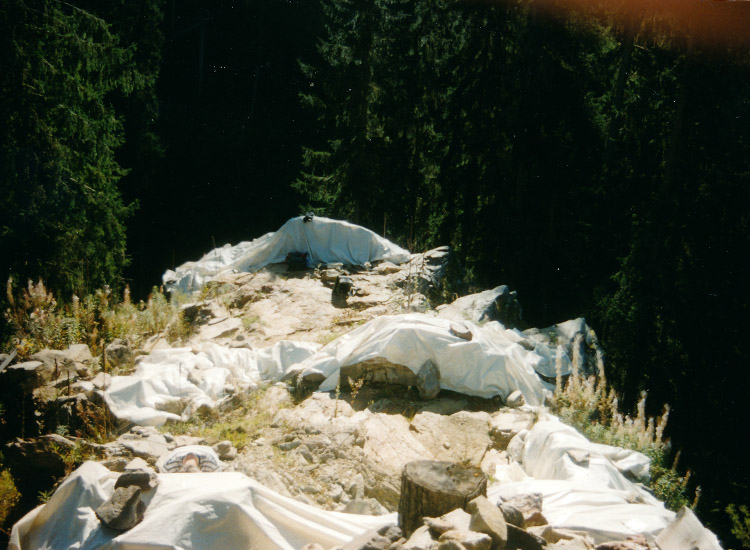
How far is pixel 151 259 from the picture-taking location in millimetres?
19688

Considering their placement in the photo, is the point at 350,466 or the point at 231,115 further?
the point at 231,115

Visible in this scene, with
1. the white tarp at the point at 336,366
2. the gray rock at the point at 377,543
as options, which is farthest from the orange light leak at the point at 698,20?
the gray rock at the point at 377,543

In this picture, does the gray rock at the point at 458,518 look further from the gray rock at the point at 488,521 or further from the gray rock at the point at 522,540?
the gray rock at the point at 522,540

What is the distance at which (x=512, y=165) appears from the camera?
1230 cm

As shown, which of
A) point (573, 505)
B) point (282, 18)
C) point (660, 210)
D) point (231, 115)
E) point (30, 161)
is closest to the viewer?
point (573, 505)

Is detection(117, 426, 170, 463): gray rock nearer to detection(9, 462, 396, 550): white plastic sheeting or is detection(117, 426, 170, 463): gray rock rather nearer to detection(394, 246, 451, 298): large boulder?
detection(9, 462, 396, 550): white plastic sheeting

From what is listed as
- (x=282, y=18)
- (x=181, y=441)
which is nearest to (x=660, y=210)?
(x=181, y=441)

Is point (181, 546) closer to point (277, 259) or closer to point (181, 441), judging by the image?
point (181, 441)

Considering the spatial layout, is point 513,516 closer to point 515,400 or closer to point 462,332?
point 515,400

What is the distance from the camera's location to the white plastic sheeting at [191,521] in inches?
99.9

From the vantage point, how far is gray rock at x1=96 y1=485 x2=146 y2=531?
8.29ft

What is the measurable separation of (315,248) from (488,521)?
975 centimetres

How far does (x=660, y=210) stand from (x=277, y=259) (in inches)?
320

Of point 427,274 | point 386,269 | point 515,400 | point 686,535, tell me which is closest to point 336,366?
point 515,400
